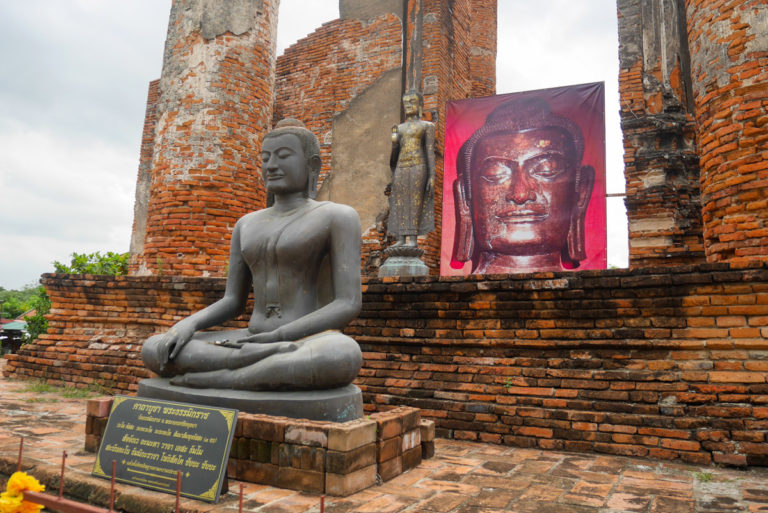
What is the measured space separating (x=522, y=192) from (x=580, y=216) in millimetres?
976

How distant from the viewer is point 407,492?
2695 mm

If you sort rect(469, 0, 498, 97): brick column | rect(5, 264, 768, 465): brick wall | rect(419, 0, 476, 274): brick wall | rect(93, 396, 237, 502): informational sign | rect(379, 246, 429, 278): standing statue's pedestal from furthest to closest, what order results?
rect(469, 0, 498, 97): brick column, rect(419, 0, 476, 274): brick wall, rect(379, 246, 429, 278): standing statue's pedestal, rect(5, 264, 768, 465): brick wall, rect(93, 396, 237, 502): informational sign

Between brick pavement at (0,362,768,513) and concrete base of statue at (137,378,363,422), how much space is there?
0.38 m

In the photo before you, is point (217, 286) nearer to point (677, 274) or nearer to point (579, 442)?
point (579, 442)

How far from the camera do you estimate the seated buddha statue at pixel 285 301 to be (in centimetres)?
294

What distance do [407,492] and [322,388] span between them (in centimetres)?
67

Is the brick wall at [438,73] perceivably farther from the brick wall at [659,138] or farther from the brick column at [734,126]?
the brick column at [734,126]

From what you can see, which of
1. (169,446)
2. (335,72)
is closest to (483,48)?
(335,72)

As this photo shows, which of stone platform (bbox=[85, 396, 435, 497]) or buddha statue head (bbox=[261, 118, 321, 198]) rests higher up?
buddha statue head (bbox=[261, 118, 321, 198])

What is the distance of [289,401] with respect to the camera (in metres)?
2.86

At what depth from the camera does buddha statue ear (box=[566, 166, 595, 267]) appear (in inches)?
322

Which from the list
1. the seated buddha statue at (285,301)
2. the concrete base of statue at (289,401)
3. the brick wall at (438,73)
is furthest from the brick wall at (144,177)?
the concrete base of statue at (289,401)

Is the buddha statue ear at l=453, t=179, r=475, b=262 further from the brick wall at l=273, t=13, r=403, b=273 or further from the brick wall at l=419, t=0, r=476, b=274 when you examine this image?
the brick wall at l=273, t=13, r=403, b=273

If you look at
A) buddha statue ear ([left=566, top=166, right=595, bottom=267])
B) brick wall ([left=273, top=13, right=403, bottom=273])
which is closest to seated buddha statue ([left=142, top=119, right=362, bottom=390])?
buddha statue ear ([left=566, top=166, right=595, bottom=267])
